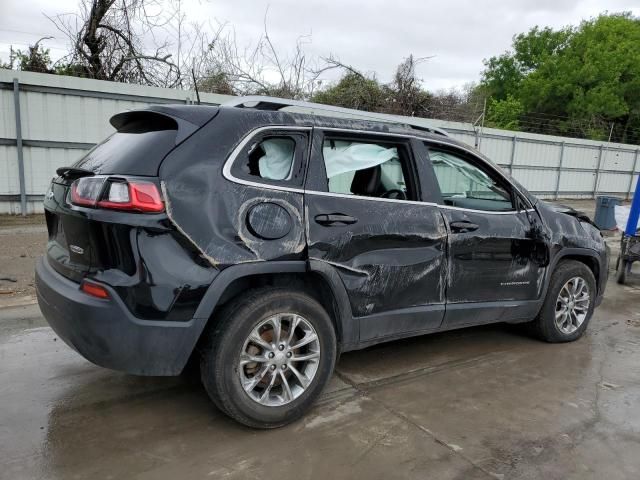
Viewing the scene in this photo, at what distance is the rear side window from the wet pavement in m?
1.51

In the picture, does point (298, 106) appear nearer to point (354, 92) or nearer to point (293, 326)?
point (293, 326)

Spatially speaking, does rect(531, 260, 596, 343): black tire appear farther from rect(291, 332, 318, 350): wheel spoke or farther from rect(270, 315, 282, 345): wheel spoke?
rect(270, 315, 282, 345): wheel spoke

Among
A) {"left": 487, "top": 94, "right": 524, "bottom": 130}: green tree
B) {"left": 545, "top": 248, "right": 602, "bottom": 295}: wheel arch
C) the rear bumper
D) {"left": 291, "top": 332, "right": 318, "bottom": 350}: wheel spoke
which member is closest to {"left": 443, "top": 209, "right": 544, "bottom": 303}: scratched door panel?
{"left": 545, "top": 248, "right": 602, "bottom": 295}: wheel arch

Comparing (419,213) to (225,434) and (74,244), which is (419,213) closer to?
(225,434)

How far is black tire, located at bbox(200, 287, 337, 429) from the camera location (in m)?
2.77

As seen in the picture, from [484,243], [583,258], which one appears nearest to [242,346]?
[484,243]

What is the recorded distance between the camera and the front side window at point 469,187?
386 centimetres

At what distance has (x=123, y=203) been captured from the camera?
8.48 ft

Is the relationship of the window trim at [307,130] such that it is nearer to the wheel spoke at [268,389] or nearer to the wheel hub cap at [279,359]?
the wheel hub cap at [279,359]

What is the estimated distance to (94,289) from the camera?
2.61 metres

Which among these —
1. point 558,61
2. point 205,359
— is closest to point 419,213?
point 205,359

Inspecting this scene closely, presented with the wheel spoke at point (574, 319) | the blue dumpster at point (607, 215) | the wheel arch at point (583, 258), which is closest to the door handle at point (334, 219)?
the wheel arch at point (583, 258)

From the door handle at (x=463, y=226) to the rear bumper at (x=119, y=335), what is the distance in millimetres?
1948

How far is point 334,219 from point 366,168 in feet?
1.95
